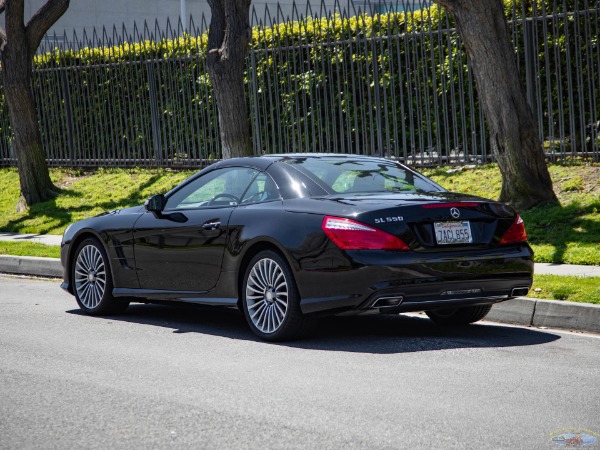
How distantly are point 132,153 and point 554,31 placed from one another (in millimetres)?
10018

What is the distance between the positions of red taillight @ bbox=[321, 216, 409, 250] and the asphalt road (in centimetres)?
73

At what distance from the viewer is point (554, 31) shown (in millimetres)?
14508

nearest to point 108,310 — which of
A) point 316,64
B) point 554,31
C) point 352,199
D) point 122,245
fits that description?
point 122,245

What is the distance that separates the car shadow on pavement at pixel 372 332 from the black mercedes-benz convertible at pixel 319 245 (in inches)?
8.5

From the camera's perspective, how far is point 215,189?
8.40 meters

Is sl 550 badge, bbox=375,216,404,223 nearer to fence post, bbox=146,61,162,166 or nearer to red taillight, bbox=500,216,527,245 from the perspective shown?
red taillight, bbox=500,216,527,245

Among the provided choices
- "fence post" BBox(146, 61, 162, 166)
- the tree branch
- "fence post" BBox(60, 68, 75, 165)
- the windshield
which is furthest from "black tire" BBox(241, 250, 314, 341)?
"fence post" BBox(60, 68, 75, 165)

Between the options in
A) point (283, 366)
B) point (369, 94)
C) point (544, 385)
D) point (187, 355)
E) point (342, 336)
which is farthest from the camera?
point (369, 94)

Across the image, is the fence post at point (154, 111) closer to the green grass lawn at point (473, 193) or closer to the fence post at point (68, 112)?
the green grass lawn at point (473, 193)

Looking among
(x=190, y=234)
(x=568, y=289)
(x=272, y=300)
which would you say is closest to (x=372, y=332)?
(x=272, y=300)

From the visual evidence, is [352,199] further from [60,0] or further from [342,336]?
[60,0]

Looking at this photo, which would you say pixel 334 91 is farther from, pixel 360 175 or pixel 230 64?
pixel 360 175

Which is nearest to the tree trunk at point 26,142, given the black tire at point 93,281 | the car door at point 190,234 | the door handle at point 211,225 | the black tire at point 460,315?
the black tire at point 93,281

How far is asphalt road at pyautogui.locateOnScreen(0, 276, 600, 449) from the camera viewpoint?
4.96m
